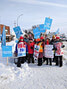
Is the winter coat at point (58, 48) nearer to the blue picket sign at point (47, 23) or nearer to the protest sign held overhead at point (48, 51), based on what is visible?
the protest sign held overhead at point (48, 51)

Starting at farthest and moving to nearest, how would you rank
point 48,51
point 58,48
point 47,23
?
point 47,23
point 48,51
point 58,48

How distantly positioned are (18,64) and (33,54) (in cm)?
114

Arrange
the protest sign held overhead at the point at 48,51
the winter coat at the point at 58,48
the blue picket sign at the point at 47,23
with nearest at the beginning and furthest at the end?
the winter coat at the point at 58,48, the protest sign held overhead at the point at 48,51, the blue picket sign at the point at 47,23

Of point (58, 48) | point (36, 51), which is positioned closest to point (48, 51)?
point (58, 48)

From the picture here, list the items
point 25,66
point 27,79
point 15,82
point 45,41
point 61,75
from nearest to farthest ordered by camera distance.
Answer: point 15,82 < point 27,79 < point 61,75 < point 25,66 < point 45,41

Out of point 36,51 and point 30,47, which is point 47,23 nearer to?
point 30,47

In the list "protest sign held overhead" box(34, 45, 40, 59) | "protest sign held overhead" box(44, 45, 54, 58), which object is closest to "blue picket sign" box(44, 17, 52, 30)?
"protest sign held overhead" box(44, 45, 54, 58)

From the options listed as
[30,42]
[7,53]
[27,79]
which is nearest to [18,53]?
[7,53]

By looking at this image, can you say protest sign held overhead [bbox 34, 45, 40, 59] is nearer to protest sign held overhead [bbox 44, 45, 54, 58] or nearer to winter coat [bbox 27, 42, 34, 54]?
winter coat [bbox 27, 42, 34, 54]

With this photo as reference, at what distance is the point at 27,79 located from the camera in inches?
163

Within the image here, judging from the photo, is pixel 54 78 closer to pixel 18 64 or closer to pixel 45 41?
pixel 18 64

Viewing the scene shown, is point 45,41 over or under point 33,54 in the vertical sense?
over

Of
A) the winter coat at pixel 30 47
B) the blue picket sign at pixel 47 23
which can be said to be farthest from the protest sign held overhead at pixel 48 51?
the blue picket sign at pixel 47 23

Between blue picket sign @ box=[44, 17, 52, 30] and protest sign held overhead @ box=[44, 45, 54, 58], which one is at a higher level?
blue picket sign @ box=[44, 17, 52, 30]
